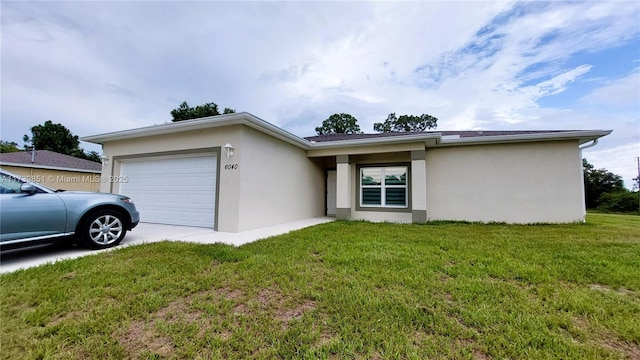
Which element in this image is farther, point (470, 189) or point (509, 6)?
point (470, 189)

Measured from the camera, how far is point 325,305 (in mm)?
2354

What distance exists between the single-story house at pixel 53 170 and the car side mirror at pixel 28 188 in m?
11.5

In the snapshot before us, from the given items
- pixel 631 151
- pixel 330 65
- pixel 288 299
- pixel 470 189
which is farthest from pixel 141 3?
pixel 631 151

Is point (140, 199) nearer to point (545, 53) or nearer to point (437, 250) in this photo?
point (437, 250)

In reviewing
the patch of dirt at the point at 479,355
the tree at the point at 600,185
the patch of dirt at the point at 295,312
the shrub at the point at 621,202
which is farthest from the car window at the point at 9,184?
the tree at the point at 600,185

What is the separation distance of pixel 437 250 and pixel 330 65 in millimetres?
8595

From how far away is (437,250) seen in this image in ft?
14.2

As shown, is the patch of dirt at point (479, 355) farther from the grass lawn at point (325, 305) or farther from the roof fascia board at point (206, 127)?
the roof fascia board at point (206, 127)

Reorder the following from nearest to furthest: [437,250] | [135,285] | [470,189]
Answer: [135,285] → [437,250] → [470,189]

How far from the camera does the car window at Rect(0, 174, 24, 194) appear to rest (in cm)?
349

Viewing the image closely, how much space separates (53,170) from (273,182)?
13548mm

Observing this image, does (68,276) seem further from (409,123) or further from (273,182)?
(409,123)

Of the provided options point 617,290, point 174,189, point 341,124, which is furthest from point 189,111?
point 617,290

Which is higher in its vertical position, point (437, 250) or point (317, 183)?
point (317, 183)
